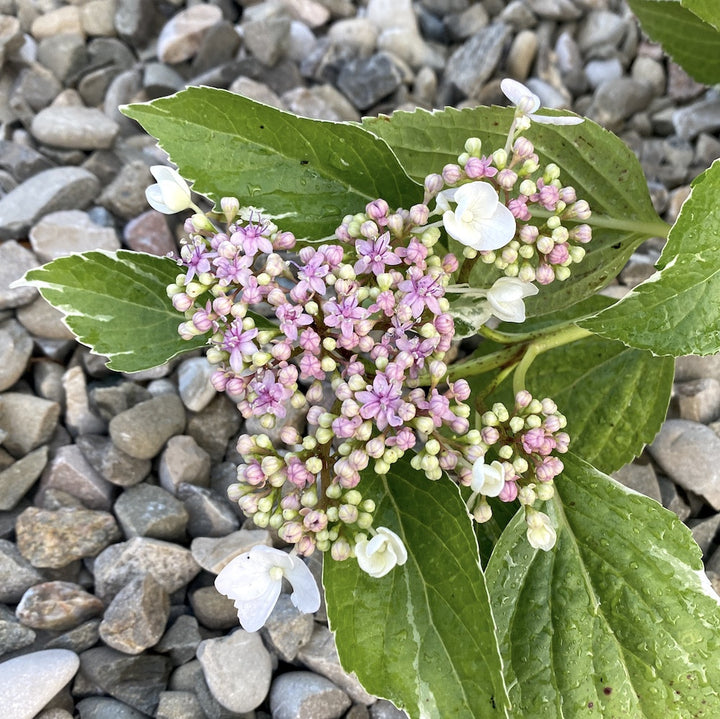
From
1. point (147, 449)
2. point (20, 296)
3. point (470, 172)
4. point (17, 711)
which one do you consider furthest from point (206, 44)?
point (17, 711)

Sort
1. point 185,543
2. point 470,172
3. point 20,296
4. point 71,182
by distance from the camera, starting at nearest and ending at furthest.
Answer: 1. point 470,172
2. point 185,543
3. point 20,296
4. point 71,182

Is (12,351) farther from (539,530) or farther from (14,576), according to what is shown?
(539,530)

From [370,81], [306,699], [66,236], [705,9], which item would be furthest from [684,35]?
[306,699]

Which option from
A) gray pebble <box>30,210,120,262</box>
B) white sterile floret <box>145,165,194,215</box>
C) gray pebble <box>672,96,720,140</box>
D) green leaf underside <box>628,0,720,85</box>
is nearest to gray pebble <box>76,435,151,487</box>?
gray pebble <box>30,210,120,262</box>

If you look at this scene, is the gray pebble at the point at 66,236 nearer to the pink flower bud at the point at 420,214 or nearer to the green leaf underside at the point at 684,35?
the pink flower bud at the point at 420,214

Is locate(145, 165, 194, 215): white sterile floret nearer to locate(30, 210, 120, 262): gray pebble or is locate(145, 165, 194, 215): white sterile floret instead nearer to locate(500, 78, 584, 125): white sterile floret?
locate(500, 78, 584, 125): white sterile floret

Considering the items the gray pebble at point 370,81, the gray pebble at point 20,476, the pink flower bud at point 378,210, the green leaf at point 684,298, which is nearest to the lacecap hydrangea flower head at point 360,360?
the pink flower bud at point 378,210

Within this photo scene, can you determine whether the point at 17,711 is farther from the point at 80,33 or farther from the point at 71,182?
the point at 80,33
